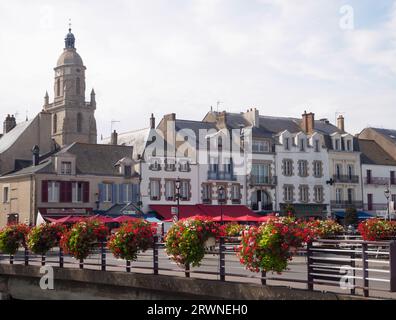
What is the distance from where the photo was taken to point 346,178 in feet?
194

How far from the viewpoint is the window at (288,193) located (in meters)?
Result: 56.0

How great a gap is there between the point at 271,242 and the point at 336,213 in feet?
154

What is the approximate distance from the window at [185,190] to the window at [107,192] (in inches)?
218

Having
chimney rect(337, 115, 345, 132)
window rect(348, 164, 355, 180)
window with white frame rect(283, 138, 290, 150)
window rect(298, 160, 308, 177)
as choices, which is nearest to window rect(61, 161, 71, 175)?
window with white frame rect(283, 138, 290, 150)

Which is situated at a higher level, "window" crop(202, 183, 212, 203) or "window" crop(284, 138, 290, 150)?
"window" crop(284, 138, 290, 150)

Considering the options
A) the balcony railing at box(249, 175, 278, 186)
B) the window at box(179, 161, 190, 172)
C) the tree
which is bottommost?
the tree

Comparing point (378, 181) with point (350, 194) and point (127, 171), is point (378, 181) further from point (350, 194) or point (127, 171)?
point (127, 171)

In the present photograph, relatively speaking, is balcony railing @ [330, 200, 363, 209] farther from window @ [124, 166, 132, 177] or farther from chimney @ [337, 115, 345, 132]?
window @ [124, 166, 132, 177]

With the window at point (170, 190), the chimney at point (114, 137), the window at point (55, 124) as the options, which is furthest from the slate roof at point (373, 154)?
the window at point (55, 124)

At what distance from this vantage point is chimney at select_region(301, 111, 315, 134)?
59.4 metres

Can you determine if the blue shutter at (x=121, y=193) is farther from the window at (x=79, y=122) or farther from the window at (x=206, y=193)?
the window at (x=79, y=122)
